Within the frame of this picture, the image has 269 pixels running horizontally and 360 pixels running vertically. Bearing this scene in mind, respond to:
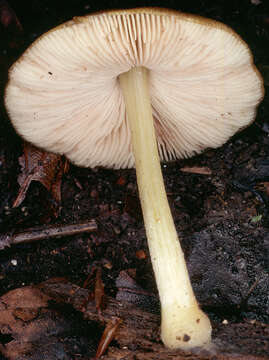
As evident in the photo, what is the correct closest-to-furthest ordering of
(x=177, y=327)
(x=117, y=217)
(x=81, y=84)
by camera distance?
(x=177, y=327) < (x=81, y=84) < (x=117, y=217)

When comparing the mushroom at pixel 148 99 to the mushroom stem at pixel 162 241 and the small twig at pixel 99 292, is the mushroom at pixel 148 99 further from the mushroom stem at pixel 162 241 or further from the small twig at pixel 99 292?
the small twig at pixel 99 292

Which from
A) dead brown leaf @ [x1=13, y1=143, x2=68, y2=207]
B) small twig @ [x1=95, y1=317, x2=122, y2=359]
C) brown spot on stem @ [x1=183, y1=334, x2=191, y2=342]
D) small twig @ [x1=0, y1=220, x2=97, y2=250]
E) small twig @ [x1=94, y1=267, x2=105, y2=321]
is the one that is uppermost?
dead brown leaf @ [x1=13, y1=143, x2=68, y2=207]

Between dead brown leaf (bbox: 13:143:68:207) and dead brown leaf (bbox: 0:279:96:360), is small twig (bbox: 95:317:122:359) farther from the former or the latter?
dead brown leaf (bbox: 13:143:68:207)

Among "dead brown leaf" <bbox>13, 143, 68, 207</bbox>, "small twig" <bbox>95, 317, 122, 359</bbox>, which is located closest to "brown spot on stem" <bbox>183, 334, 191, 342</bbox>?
"small twig" <bbox>95, 317, 122, 359</bbox>

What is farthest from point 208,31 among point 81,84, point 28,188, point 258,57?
point 28,188

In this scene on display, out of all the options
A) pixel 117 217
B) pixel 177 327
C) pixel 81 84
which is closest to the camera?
pixel 177 327

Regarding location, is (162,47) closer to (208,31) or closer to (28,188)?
(208,31)

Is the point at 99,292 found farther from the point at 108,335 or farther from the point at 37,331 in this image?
the point at 37,331
